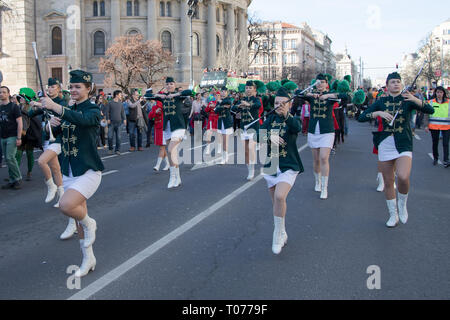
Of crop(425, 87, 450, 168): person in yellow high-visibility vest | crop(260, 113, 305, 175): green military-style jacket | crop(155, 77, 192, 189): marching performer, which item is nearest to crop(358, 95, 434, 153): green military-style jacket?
crop(260, 113, 305, 175): green military-style jacket

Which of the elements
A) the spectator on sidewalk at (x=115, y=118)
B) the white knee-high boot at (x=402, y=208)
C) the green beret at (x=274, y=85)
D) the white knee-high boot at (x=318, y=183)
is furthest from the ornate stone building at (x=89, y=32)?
the white knee-high boot at (x=402, y=208)

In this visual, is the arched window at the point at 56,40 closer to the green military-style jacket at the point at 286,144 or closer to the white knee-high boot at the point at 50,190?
the white knee-high boot at the point at 50,190

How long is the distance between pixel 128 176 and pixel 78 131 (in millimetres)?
6734

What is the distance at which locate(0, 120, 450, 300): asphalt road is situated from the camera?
174 inches

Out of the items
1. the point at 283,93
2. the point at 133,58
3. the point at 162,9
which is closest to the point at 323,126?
the point at 283,93

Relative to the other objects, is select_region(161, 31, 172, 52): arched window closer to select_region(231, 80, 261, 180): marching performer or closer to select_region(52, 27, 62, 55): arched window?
select_region(52, 27, 62, 55): arched window

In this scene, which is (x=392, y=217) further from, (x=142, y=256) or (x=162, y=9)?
(x=162, y=9)

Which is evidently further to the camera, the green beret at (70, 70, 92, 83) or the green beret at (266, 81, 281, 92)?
the green beret at (266, 81, 281, 92)

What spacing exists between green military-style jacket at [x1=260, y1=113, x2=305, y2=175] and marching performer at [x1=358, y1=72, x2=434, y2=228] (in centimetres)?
162

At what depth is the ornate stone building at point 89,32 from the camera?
5700 centimetres

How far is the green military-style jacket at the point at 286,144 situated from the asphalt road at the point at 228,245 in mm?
973

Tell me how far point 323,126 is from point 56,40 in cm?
Result: 5925

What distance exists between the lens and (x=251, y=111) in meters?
10.9

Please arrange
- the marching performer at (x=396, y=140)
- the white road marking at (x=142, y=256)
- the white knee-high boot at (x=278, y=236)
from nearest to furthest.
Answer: the white road marking at (x=142, y=256), the white knee-high boot at (x=278, y=236), the marching performer at (x=396, y=140)
